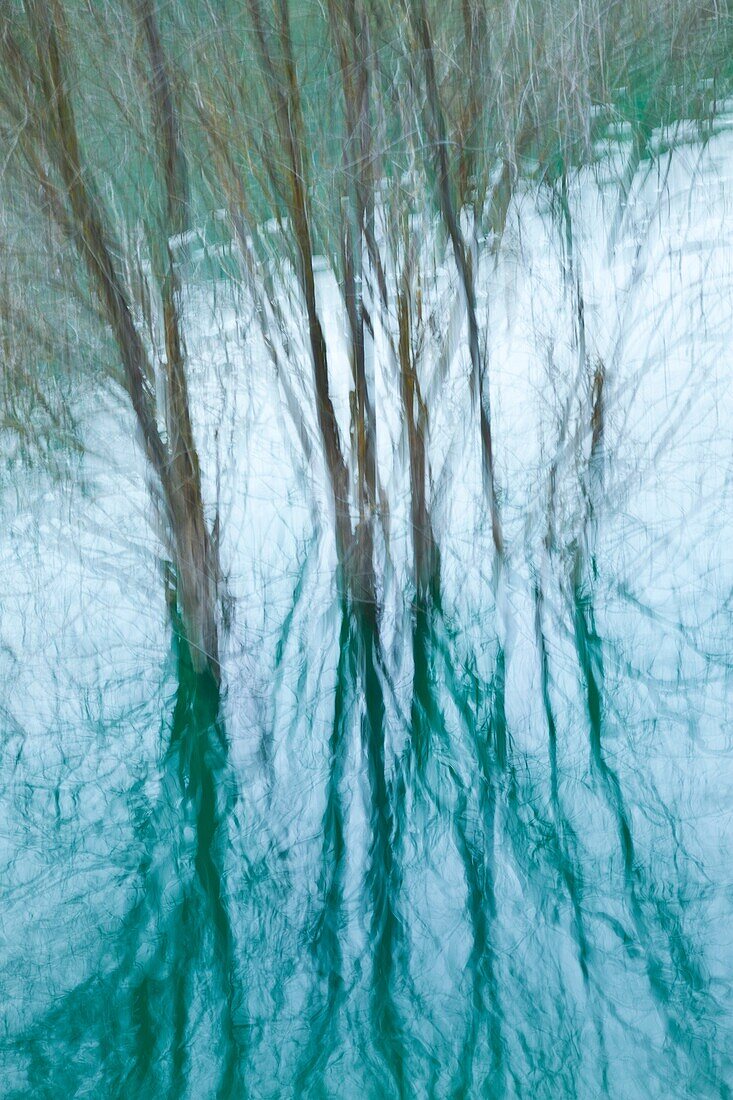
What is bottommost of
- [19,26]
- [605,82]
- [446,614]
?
[446,614]

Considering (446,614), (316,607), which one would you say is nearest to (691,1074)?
(446,614)

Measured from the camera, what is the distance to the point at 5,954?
151cm

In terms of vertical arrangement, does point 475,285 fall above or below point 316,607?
above

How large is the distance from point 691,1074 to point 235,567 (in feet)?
3.95

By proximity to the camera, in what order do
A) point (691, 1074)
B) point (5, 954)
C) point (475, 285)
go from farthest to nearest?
point (475, 285), point (5, 954), point (691, 1074)

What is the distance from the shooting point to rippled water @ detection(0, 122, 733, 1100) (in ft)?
4.37

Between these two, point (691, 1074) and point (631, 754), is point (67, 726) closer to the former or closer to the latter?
point (631, 754)

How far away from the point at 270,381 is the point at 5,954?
3.70 feet

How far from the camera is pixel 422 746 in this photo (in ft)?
5.80

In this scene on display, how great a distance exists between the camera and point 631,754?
1700mm

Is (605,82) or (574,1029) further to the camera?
(605,82)

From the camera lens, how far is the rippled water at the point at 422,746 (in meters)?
1.33

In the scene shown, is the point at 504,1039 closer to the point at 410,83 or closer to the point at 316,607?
the point at 316,607

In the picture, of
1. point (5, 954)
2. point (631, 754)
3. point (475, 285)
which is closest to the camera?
point (5, 954)
